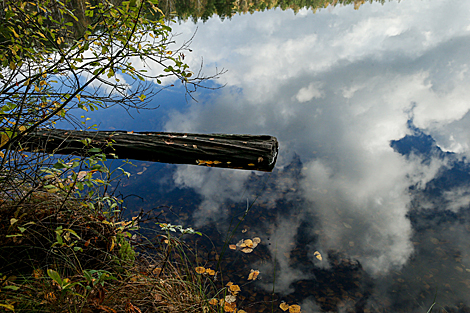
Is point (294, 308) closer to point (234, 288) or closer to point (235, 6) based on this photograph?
point (234, 288)

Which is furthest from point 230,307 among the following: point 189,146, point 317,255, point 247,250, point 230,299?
point 189,146

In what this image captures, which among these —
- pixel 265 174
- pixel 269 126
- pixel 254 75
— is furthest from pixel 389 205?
pixel 254 75

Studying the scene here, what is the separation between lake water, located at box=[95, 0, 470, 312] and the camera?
Result: 2.27 metres

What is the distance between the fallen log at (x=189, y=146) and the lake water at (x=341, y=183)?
400mm

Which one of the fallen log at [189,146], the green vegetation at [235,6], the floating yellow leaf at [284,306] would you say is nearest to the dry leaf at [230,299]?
the floating yellow leaf at [284,306]

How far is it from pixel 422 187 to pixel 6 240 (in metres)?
4.74

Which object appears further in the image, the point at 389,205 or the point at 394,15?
the point at 394,15

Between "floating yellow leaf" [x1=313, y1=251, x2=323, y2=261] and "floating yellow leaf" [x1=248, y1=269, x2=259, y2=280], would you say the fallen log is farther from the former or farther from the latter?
"floating yellow leaf" [x1=248, y1=269, x2=259, y2=280]

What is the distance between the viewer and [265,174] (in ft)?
12.3

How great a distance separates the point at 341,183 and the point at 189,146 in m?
2.41

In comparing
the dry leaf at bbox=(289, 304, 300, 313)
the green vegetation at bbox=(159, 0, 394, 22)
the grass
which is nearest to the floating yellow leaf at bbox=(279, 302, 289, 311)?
the dry leaf at bbox=(289, 304, 300, 313)

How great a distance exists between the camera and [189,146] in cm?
343

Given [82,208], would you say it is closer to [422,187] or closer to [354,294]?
[354,294]

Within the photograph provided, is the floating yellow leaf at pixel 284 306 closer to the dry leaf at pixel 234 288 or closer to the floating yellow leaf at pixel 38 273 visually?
the dry leaf at pixel 234 288
